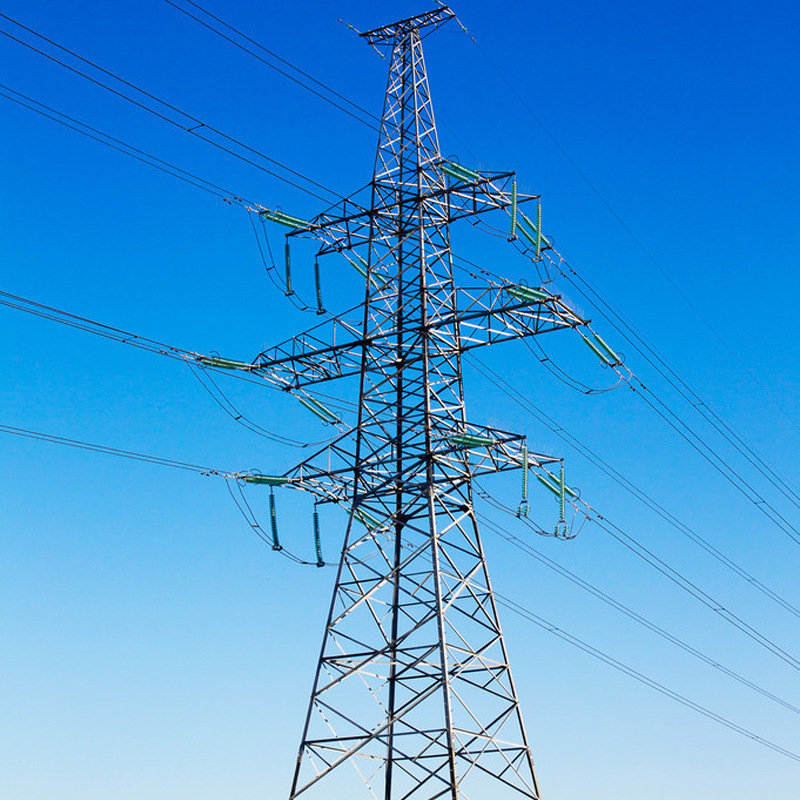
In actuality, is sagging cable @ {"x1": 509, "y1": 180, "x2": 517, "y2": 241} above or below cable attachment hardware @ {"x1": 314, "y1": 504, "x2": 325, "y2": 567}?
above

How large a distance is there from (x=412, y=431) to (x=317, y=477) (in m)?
3.01

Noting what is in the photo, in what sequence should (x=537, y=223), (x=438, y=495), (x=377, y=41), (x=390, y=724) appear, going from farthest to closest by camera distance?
(x=377, y=41) → (x=537, y=223) → (x=438, y=495) → (x=390, y=724)

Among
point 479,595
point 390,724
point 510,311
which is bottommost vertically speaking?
point 390,724

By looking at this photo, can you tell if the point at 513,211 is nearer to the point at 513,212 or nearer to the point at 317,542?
the point at 513,212

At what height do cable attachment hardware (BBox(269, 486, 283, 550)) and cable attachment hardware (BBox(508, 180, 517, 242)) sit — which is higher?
cable attachment hardware (BBox(508, 180, 517, 242))

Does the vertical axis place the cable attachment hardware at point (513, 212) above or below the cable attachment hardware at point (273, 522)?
above

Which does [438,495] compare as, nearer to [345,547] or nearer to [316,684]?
[345,547]

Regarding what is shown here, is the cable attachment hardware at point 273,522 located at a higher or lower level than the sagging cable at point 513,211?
lower

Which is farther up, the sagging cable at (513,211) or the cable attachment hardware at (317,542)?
the sagging cable at (513,211)

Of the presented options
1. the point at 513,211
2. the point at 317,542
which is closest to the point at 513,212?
the point at 513,211

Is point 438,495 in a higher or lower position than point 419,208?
lower

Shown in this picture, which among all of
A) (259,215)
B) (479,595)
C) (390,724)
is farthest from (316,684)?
(259,215)

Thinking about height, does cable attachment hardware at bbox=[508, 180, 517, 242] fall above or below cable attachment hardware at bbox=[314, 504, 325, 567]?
above

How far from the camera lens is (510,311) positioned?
34.0m
